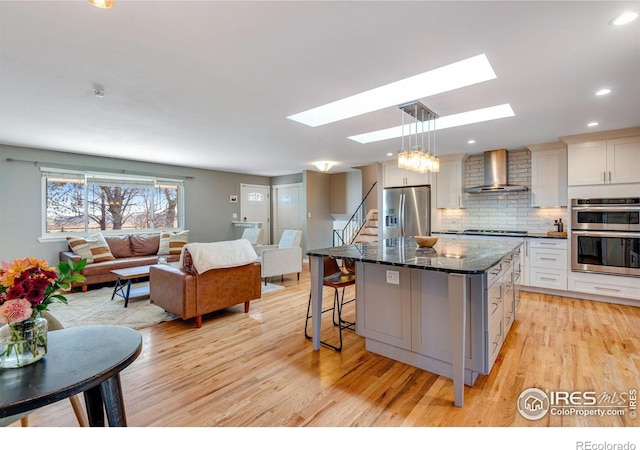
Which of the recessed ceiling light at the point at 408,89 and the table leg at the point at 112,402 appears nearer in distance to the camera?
the table leg at the point at 112,402

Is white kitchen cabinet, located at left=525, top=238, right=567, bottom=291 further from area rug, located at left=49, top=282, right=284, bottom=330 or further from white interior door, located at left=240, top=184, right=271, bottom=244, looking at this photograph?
white interior door, located at left=240, top=184, right=271, bottom=244

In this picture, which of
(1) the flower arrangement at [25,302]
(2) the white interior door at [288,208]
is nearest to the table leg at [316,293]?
(1) the flower arrangement at [25,302]

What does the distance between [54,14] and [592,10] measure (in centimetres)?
311

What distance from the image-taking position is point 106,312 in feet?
13.0

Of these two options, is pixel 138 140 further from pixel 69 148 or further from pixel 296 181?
pixel 296 181

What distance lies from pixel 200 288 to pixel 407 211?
4.34 meters

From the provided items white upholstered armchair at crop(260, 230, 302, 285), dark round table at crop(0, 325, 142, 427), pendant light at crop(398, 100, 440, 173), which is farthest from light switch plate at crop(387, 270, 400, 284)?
white upholstered armchair at crop(260, 230, 302, 285)

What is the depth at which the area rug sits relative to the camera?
11.8ft

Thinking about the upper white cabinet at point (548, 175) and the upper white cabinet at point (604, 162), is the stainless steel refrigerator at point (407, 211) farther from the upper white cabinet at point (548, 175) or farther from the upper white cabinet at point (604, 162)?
the upper white cabinet at point (604, 162)

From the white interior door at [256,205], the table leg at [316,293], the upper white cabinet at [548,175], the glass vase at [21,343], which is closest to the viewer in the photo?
the glass vase at [21,343]

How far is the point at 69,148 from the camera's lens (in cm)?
520

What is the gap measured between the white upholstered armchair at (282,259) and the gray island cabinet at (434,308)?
8.34 feet

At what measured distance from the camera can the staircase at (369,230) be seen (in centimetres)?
725

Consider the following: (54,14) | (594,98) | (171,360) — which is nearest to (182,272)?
(171,360)
